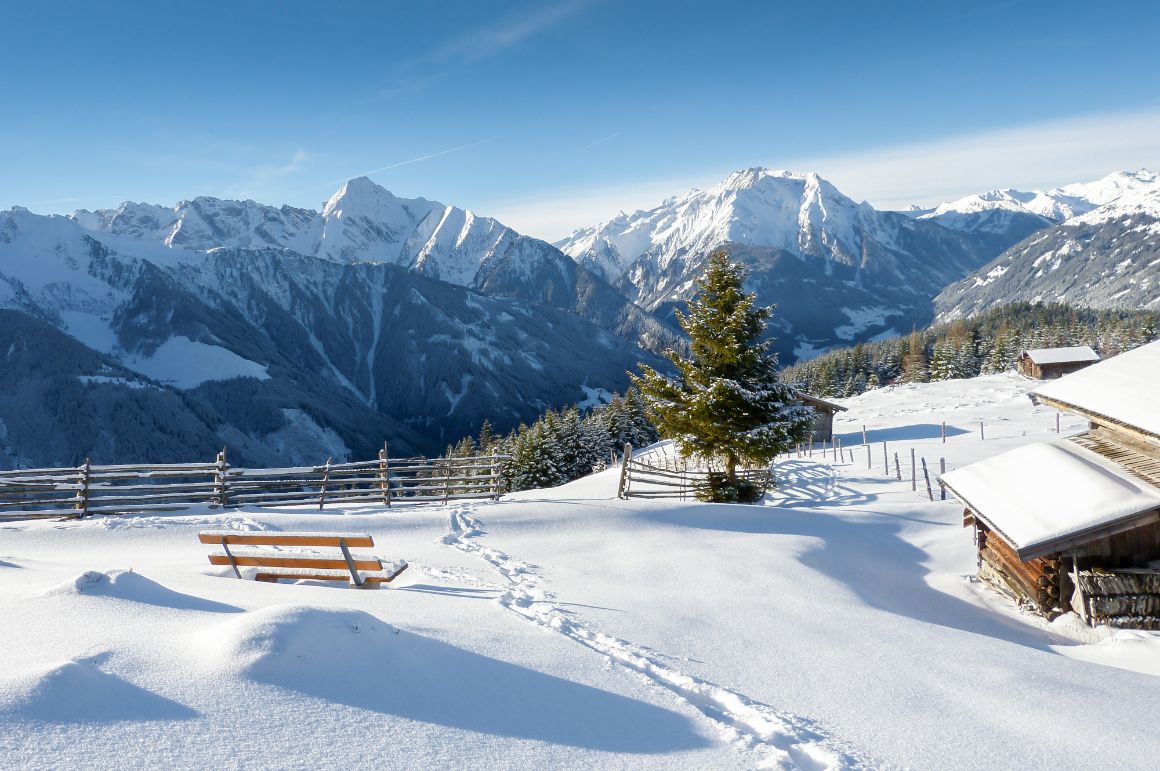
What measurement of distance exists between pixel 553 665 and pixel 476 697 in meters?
1.28

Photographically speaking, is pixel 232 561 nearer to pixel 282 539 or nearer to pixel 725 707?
pixel 282 539

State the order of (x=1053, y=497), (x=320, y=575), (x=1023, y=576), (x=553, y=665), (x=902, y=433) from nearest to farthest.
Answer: (x=553, y=665)
(x=320, y=575)
(x=1053, y=497)
(x=1023, y=576)
(x=902, y=433)

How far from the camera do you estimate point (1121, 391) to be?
1344cm

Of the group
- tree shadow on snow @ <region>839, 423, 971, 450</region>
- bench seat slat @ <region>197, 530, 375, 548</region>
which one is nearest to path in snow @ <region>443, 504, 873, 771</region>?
bench seat slat @ <region>197, 530, 375, 548</region>

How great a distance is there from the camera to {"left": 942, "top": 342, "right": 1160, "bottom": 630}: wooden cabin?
1147 cm

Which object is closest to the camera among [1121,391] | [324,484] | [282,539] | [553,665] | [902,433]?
[553,665]

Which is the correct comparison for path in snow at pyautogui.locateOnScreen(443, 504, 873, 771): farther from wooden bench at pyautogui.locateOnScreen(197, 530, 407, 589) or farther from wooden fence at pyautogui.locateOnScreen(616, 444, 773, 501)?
wooden fence at pyautogui.locateOnScreen(616, 444, 773, 501)

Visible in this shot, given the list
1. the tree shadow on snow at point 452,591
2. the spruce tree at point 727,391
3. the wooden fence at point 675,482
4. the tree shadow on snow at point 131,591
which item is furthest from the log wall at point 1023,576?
the tree shadow on snow at point 131,591

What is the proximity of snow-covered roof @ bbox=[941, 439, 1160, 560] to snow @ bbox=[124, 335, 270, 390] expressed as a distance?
163378 millimetres

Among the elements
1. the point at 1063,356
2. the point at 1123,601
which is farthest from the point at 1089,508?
the point at 1063,356

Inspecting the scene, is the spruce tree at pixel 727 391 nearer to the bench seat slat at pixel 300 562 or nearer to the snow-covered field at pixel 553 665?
the snow-covered field at pixel 553 665

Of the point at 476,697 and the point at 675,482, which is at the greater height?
the point at 476,697

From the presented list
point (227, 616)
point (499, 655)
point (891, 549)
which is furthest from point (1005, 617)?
point (227, 616)

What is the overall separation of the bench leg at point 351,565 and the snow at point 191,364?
160353 mm
